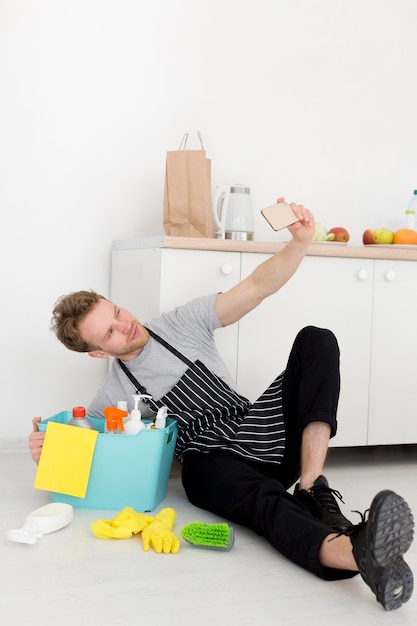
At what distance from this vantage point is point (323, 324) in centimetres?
256

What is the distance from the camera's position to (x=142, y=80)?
282 centimetres

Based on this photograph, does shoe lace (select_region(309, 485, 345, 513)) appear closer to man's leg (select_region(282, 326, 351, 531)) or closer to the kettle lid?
man's leg (select_region(282, 326, 351, 531))

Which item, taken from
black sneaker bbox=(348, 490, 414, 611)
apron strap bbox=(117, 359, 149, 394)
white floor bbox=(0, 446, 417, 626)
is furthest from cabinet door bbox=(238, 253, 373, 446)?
black sneaker bbox=(348, 490, 414, 611)

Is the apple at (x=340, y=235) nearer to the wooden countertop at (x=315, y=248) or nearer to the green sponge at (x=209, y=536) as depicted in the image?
the wooden countertop at (x=315, y=248)

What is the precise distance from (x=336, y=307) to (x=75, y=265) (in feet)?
3.07

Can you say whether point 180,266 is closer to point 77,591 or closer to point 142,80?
point 142,80

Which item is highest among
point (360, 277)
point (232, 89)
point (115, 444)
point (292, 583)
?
point (232, 89)

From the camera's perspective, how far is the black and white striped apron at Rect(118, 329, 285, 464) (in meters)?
2.00

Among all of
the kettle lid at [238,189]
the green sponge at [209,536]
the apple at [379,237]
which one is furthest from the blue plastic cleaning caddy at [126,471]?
the apple at [379,237]

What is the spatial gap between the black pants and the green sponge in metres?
0.06

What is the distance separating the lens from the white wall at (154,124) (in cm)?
270

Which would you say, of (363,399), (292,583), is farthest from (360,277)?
(292,583)

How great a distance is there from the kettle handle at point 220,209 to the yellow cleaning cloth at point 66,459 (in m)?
0.96

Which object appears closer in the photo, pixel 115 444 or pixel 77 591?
pixel 77 591
